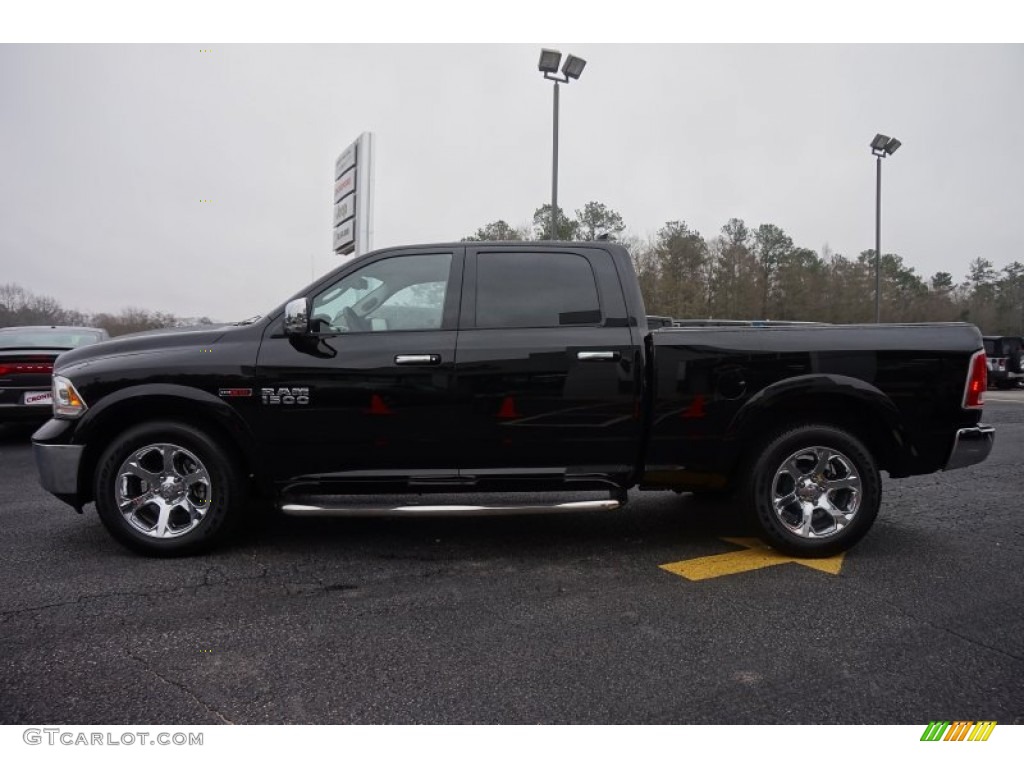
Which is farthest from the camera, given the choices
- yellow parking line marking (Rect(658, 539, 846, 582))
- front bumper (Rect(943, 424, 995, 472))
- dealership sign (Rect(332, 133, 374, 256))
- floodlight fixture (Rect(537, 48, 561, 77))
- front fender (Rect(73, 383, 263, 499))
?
floodlight fixture (Rect(537, 48, 561, 77))

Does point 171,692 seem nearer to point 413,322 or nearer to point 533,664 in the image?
point 533,664

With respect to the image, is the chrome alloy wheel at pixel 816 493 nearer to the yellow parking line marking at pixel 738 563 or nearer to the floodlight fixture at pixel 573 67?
the yellow parking line marking at pixel 738 563

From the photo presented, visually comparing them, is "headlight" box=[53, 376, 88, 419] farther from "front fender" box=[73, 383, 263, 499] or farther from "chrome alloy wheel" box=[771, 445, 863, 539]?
"chrome alloy wheel" box=[771, 445, 863, 539]

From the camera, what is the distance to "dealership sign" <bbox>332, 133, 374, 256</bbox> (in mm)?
A: 14281

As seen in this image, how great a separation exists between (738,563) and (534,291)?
77.9 inches

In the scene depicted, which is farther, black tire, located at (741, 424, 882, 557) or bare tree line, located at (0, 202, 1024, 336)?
bare tree line, located at (0, 202, 1024, 336)

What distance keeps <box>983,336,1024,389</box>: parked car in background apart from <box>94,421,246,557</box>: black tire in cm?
2272

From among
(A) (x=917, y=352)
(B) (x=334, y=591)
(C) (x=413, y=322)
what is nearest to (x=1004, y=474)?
(A) (x=917, y=352)

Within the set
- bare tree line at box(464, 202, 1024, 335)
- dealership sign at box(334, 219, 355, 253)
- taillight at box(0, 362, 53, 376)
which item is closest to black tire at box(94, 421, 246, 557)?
taillight at box(0, 362, 53, 376)

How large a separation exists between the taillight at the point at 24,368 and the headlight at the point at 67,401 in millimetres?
4854

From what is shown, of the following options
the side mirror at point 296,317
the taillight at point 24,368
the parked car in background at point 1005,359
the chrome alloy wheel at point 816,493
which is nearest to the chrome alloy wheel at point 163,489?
the side mirror at point 296,317

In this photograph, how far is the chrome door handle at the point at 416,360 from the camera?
3877mm

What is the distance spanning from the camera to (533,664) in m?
2.64

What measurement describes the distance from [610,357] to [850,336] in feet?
4.67
